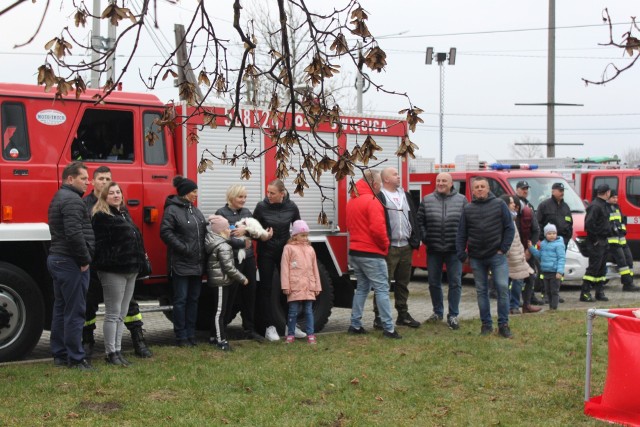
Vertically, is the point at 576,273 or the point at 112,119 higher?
the point at 112,119

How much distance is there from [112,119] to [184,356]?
2.48m

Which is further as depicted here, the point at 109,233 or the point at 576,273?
A: the point at 576,273

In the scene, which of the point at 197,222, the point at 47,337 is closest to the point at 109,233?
the point at 197,222

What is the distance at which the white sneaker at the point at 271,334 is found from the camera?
10.3m

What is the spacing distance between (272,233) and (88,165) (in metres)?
2.10

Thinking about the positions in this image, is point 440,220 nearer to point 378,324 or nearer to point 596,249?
point 378,324

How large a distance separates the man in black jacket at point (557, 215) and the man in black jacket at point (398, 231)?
432 centimetres

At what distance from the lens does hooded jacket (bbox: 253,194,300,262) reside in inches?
405

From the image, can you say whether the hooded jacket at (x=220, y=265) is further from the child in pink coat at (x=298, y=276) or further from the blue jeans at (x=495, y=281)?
the blue jeans at (x=495, y=281)

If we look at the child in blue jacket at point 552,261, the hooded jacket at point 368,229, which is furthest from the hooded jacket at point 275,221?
Result: the child in blue jacket at point 552,261

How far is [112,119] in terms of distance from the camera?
9.48 meters

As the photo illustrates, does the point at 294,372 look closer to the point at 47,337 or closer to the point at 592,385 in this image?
the point at 592,385

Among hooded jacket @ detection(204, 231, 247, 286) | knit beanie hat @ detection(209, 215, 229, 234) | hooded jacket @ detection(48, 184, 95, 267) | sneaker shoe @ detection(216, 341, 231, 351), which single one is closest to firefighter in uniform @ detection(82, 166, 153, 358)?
hooded jacket @ detection(48, 184, 95, 267)

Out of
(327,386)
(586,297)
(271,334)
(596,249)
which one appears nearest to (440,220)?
(271,334)
